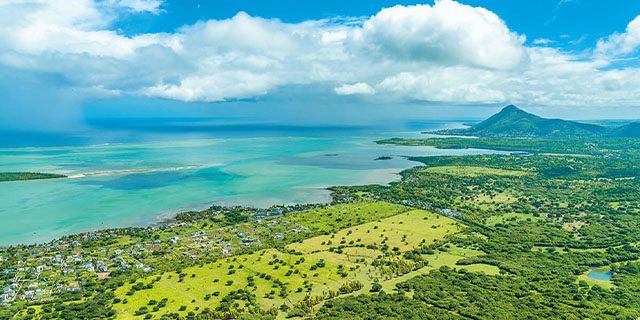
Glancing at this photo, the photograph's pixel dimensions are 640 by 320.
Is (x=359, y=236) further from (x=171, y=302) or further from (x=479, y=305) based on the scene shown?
(x=171, y=302)

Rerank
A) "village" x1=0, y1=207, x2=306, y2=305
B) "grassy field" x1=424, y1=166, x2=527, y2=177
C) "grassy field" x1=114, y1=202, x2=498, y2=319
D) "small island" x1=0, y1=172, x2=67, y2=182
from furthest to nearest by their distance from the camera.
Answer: "grassy field" x1=424, y1=166, x2=527, y2=177 < "small island" x1=0, y1=172, x2=67, y2=182 < "village" x1=0, y1=207, x2=306, y2=305 < "grassy field" x1=114, y1=202, x2=498, y2=319

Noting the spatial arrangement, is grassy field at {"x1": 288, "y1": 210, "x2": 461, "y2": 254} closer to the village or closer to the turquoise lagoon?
the village

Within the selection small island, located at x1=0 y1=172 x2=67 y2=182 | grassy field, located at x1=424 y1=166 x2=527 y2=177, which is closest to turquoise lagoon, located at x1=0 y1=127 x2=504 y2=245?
small island, located at x1=0 y1=172 x2=67 y2=182

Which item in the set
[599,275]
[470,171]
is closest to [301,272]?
[599,275]

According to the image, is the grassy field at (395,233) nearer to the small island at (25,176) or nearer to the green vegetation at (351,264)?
the green vegetation at (351,264)

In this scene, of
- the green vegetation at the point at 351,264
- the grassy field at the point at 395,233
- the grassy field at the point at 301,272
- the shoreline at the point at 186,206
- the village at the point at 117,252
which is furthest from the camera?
the shoreline at the point at 186,206

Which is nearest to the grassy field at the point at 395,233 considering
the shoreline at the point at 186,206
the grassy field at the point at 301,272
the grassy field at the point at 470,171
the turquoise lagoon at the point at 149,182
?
the grassy field at the point at 301,272
